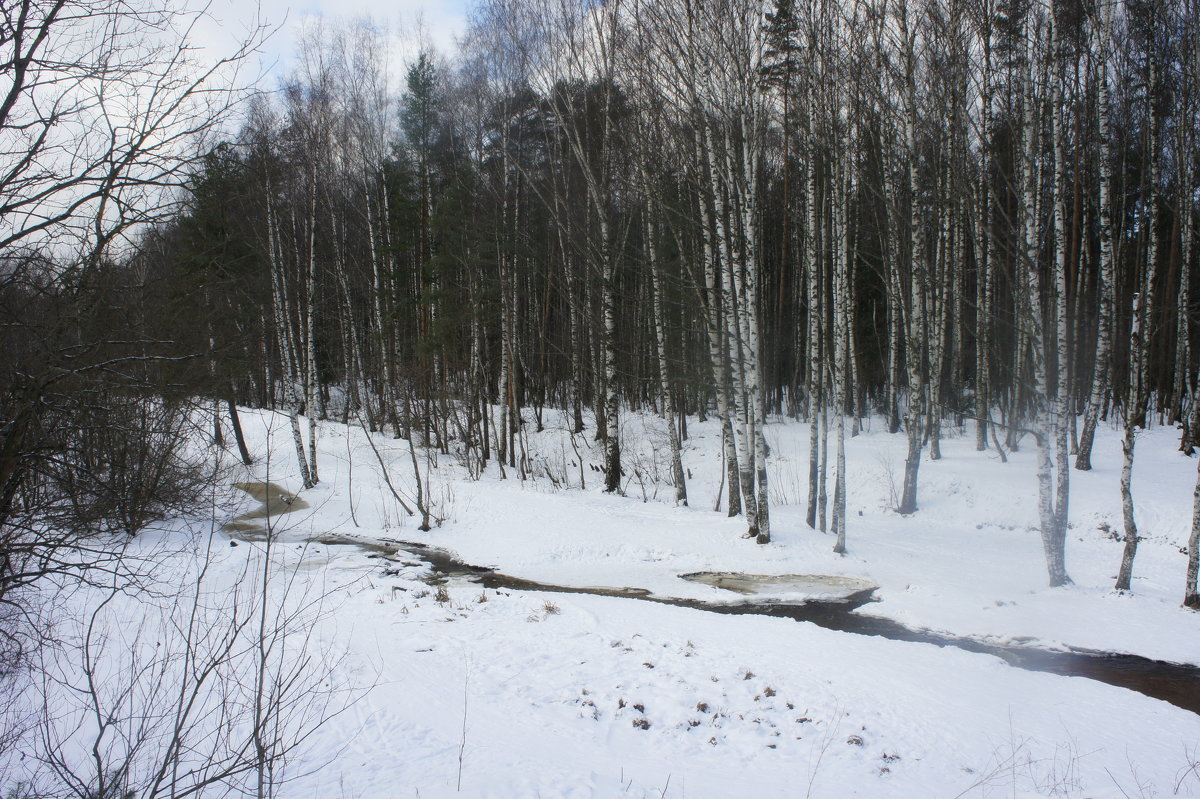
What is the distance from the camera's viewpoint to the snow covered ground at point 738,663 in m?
4.74

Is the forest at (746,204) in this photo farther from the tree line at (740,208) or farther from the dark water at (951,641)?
the dark water at (951,641)

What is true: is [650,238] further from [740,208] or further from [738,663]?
[738,663]

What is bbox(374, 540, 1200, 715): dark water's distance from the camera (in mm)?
6477

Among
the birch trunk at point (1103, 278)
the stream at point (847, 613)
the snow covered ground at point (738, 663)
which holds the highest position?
the birch trunk at point (1103, 278)

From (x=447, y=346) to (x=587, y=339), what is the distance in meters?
4.79

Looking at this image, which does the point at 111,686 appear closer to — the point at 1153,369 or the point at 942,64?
the point at 942,64

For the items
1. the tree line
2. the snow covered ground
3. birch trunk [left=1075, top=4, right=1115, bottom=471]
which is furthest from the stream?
birch trunk [left=1075, top=4, right=1115, bottom=471]

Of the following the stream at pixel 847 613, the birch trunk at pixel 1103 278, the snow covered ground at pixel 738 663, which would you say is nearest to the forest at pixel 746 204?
the birch trunk at pixel 1103 278

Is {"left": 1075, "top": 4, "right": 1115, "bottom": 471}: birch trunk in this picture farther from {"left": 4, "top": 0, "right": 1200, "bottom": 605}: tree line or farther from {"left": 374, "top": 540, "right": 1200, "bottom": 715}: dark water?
{"left": 374, "top": 540, "right": 1200, "bottom": 715}: dark water

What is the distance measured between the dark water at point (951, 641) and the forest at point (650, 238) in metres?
1.99

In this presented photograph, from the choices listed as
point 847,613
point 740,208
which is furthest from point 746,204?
point 847,613

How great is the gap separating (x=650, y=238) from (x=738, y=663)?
9.04 metres

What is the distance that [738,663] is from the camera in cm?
671

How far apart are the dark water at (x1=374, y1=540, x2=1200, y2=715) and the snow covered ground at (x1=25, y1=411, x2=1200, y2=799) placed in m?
0.27
